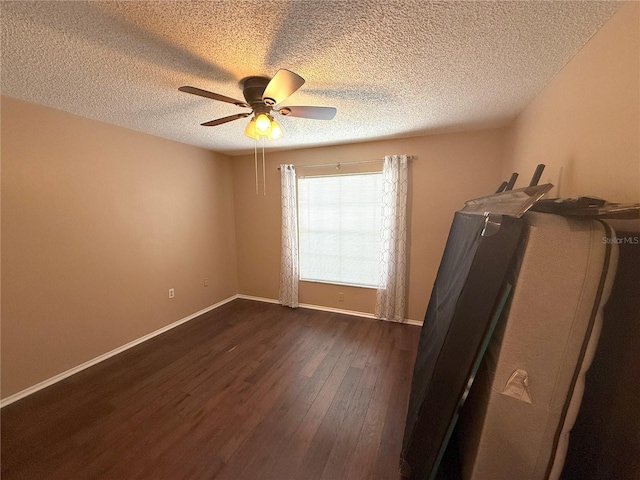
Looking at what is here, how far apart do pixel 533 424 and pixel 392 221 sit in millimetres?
2318

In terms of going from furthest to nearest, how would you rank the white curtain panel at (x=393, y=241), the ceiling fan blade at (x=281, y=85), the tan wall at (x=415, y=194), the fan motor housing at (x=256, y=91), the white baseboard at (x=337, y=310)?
the white baseboard at (x=337, y=310)
the white curtain panel at (x=393, y=241)
the tan wall at (x=415, y=194)
the fan motor housing at (x=256, y=91)
the ceiling fan blade at (x=281, y=85)

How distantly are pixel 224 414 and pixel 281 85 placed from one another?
225 centimetres

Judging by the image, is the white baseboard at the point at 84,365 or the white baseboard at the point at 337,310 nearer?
the white baseboard at the point at 84,365

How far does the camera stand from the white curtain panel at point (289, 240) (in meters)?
3.43

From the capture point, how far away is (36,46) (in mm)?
1242

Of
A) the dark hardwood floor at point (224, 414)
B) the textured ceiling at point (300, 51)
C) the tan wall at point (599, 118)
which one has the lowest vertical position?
the dark hardwood floor at point (224, 414)

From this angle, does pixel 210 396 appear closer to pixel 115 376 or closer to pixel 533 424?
pixel 115 376

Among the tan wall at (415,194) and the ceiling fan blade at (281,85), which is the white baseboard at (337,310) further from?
the ceiling fan blade at (281,85)

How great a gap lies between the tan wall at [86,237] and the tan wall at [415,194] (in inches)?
32.7

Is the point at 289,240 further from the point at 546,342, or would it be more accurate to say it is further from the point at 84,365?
the point at 546,342

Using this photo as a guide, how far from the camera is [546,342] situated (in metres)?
0.86

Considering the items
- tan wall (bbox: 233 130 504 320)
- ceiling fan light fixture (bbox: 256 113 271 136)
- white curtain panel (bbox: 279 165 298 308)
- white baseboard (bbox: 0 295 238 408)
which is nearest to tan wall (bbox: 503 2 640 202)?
tan wall (bbox: 233 130 504 320)

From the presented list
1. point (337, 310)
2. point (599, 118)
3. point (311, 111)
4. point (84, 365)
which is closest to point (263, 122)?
point (311, 111)

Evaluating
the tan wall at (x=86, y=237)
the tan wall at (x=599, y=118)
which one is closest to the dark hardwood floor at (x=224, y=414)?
the tan wall at (x=86, y=237)
